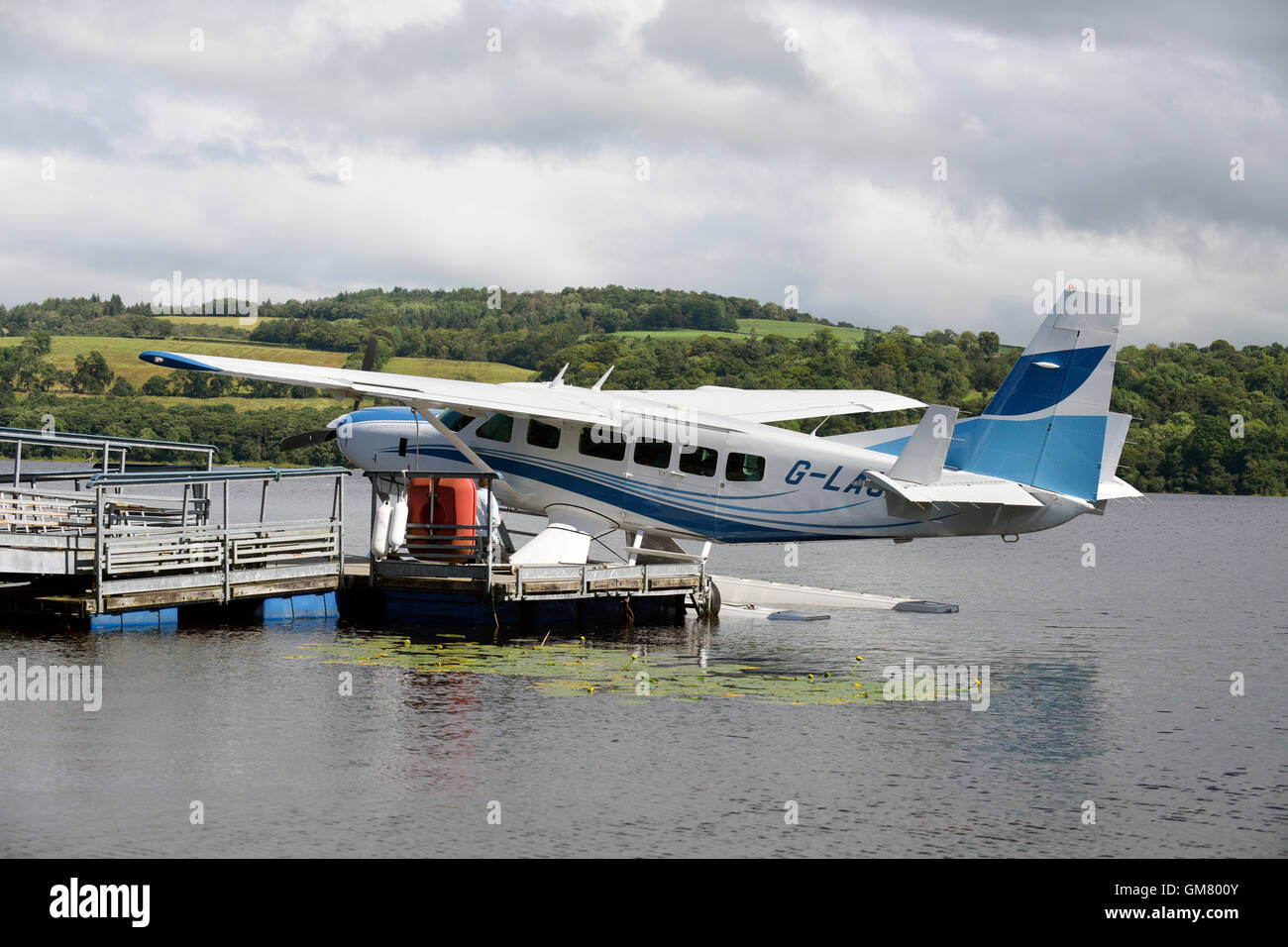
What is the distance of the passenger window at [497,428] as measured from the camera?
20.6 meters

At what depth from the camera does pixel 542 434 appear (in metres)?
20.5

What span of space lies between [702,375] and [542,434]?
244 ft

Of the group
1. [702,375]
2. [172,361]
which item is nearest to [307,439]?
[172,361]

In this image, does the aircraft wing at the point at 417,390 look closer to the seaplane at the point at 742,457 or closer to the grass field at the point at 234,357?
the seaplane at the point at 742,457

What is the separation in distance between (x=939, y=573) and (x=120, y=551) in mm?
23849

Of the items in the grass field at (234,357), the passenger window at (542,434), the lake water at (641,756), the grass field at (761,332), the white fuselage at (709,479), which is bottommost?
the lake water at (641,756)

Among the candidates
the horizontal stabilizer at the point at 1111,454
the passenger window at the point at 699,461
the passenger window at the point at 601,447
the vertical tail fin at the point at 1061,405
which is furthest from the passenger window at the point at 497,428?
the horizontal stabilizer at the point at 1111,454

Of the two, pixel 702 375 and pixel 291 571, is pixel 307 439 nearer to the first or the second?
pixel 291 571

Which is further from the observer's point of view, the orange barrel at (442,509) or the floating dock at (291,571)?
the orange barrel at (442,509)

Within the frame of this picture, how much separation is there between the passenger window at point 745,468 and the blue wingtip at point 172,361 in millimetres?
7362

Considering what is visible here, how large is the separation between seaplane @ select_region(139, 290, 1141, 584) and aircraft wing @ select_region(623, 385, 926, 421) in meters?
1.90

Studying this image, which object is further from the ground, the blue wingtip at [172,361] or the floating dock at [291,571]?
the blue wingtip at [172,361]
